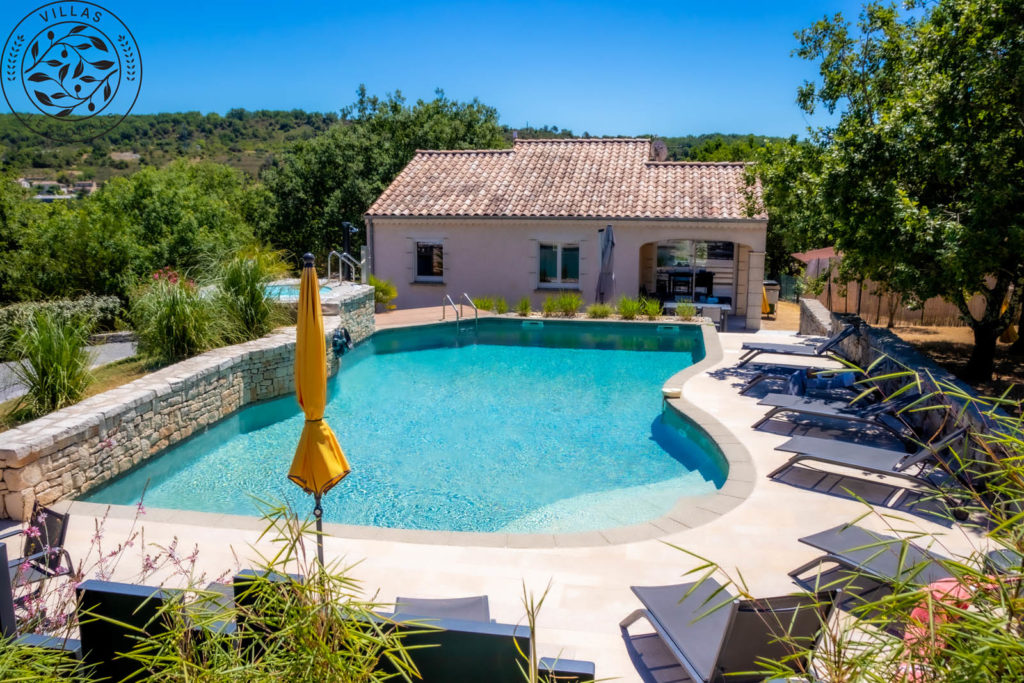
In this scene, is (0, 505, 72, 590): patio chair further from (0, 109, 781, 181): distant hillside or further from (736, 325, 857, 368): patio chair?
(0, 109, 781, 181): distant hillside

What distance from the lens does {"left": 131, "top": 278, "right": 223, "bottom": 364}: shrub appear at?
11148 millimetres

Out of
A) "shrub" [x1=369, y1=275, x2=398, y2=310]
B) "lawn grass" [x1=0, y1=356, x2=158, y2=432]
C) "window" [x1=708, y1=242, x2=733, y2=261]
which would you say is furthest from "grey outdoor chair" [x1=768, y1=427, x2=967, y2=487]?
"window" [x1=708, y1=242, x2=733, y2=261]

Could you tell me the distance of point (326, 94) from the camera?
42.7 metres

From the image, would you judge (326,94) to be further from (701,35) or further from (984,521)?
(984,521)

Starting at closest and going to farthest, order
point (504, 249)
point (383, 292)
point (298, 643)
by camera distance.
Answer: point (298, 643) < point (383, 292) < point (504, 249)

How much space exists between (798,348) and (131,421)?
11163 millimetres

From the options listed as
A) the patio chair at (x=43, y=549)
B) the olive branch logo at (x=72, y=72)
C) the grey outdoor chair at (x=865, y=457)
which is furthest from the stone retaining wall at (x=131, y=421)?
the grey outdoor chair at (x=865, y=457)

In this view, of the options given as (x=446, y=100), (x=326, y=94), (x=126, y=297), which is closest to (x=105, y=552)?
(x=126, y=297)

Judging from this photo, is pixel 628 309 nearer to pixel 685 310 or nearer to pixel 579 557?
pixel 685 310

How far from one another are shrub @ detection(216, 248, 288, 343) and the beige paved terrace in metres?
5.67

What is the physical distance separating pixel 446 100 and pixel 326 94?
9.92 m

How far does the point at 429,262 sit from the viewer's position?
904 inches

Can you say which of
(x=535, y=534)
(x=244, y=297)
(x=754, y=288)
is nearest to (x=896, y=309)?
(x=754, y=288)

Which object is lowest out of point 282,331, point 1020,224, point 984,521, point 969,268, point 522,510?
point 522,510
